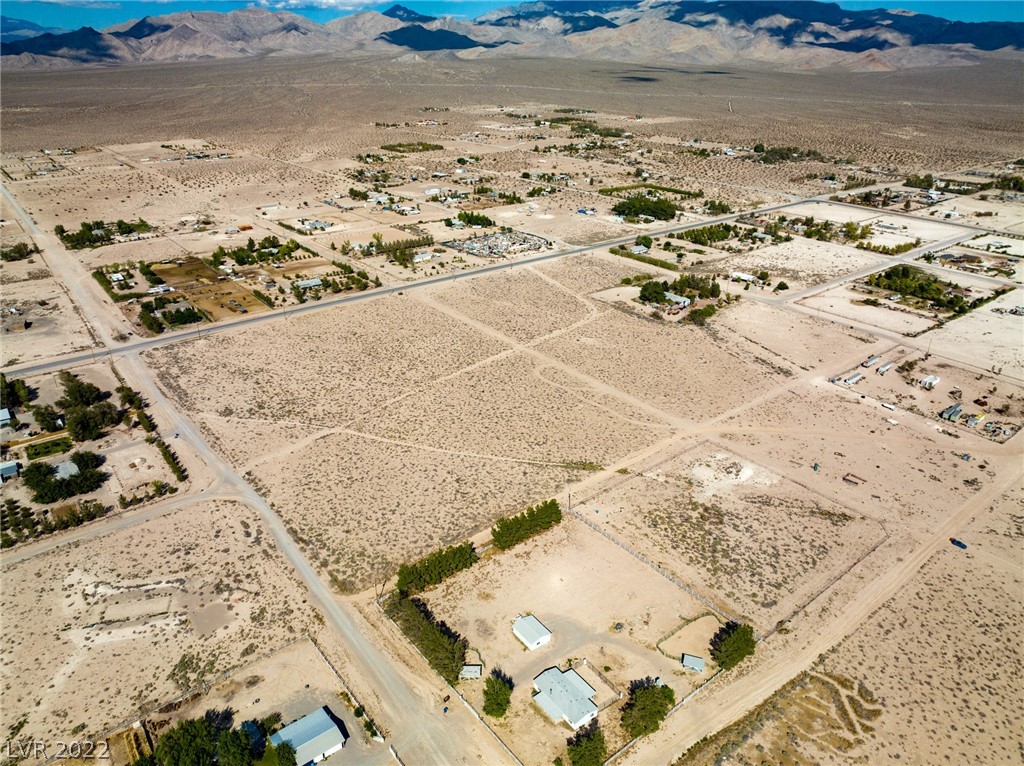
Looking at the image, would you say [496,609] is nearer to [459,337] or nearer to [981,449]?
[459,337]

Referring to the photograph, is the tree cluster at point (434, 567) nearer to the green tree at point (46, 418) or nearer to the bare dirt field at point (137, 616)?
the bare dirt field at point (137, 616)

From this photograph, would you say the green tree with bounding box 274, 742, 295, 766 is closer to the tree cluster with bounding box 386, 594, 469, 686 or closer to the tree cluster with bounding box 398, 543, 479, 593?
the tree cluster with bounding box 386, 594, 469, 686

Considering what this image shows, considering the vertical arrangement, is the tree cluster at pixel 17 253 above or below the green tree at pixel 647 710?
above

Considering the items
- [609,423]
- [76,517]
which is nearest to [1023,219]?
[609,423]

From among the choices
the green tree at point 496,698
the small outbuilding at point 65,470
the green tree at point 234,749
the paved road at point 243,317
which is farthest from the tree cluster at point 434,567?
the paved road at point 243,317

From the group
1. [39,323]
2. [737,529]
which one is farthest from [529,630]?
[39,323]

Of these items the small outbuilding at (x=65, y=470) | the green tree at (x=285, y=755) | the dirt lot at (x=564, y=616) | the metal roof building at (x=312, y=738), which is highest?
the small outbuilding at (x=65, y=470)
